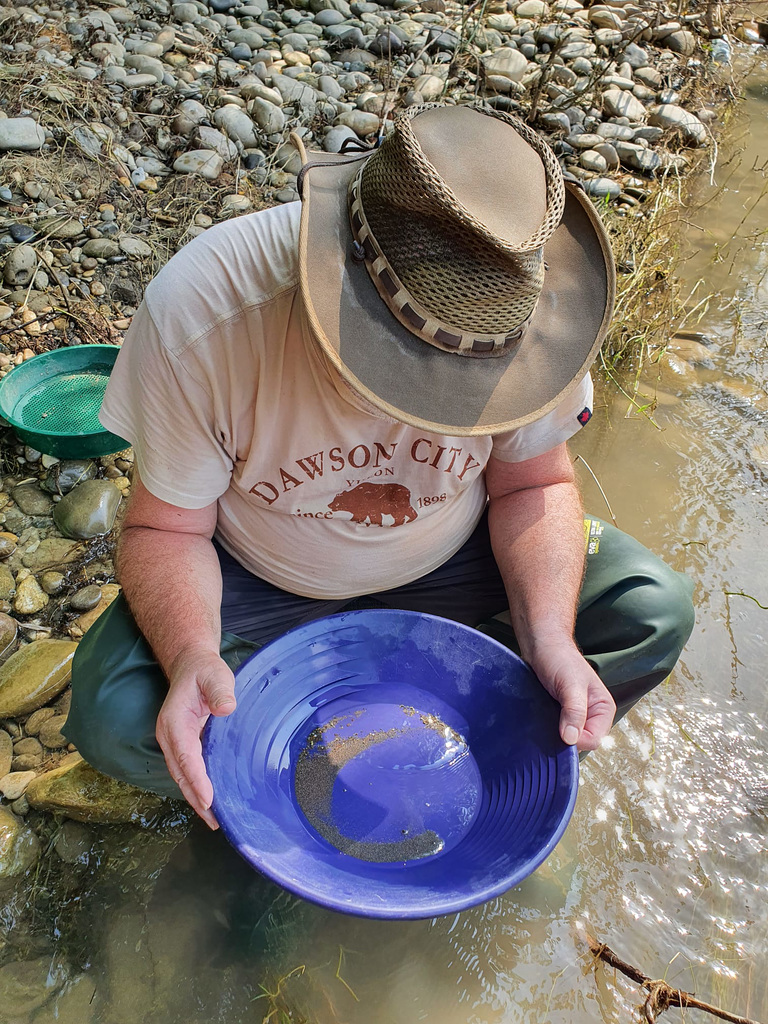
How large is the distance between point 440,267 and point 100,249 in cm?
241

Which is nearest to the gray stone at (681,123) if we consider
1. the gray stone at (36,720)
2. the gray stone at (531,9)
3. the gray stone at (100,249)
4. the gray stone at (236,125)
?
the gray stone at (531,9)

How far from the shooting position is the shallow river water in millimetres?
1738

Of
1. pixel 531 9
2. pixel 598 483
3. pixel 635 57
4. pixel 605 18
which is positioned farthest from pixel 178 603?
pixel 605 18

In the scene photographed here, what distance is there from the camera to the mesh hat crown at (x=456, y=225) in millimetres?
1102

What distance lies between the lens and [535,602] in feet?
5.75

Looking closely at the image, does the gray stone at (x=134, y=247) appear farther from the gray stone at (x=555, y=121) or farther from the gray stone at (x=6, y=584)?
the gray stone at (x=555, y=121)

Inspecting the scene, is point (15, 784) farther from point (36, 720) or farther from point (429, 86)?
point (429, 86)

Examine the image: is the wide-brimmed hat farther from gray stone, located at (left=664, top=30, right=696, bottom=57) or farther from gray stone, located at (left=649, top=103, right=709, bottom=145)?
gray stone, located at (left=664, top=30, right=696, bottom=57)

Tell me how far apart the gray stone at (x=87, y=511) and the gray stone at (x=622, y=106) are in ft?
12.4

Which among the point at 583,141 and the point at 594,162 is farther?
the point at 583,141

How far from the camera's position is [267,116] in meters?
3.88

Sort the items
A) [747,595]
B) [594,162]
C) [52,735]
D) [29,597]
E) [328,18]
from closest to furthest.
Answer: [52,735] < [29,597] < [747,595] < [594,162] < [328,18]

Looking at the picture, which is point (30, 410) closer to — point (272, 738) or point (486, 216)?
point (272, 738)

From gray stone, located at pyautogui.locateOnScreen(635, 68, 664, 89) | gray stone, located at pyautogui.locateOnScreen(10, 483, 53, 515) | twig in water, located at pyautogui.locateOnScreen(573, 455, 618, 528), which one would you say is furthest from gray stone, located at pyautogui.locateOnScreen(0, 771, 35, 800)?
gray stone, located at pyautogui.locateOnScreen(635, 68, 664, 89)
